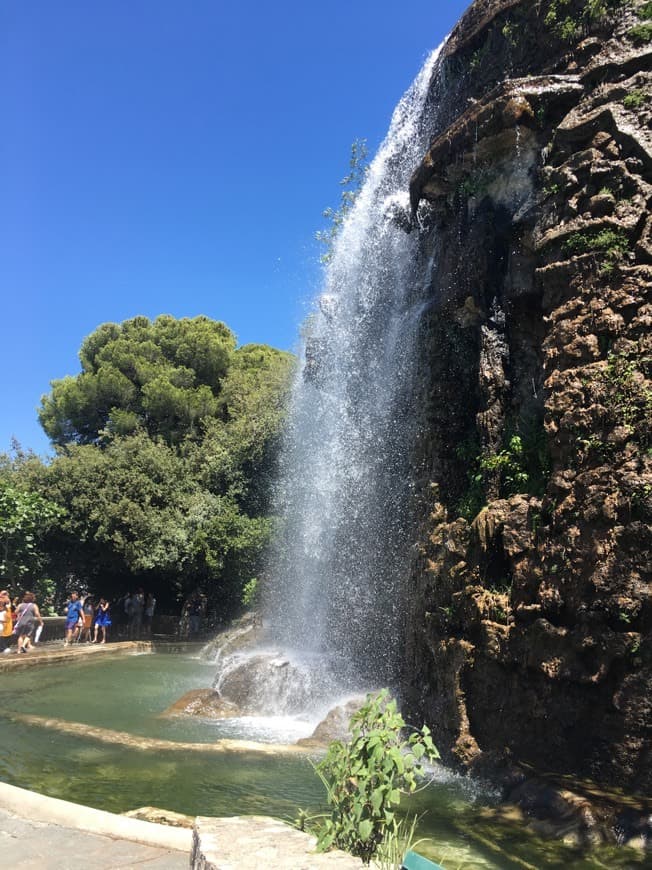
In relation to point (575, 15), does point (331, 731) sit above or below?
below

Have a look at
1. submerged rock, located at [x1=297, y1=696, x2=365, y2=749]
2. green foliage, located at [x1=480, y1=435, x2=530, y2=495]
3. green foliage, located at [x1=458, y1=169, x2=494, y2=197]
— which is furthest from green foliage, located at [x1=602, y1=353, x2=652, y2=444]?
submerged rock, located at [x1=297, y1=696, x2=365, y2=749]

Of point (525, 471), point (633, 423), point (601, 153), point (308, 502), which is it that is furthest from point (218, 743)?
point (308, 502)

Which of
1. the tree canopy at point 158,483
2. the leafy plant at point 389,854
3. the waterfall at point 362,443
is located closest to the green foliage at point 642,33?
the waterfall at point 362,443

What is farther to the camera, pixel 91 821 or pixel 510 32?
pixel 510 32

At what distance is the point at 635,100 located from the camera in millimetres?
8531

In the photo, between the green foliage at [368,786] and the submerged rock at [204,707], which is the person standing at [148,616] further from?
the green foliage at [368,786]

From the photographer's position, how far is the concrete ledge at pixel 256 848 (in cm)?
293

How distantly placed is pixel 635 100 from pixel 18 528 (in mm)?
18521

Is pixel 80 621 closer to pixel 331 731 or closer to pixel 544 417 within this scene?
pixel 331 731

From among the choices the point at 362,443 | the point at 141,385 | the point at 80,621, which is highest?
the point at 141,385

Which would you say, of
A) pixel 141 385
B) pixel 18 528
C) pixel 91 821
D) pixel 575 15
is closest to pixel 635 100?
pixel 575 15

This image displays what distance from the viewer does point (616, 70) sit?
9.05 meters

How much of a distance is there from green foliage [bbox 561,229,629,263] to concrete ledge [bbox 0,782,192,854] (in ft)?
24.6

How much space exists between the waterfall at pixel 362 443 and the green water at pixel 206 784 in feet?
14.6
